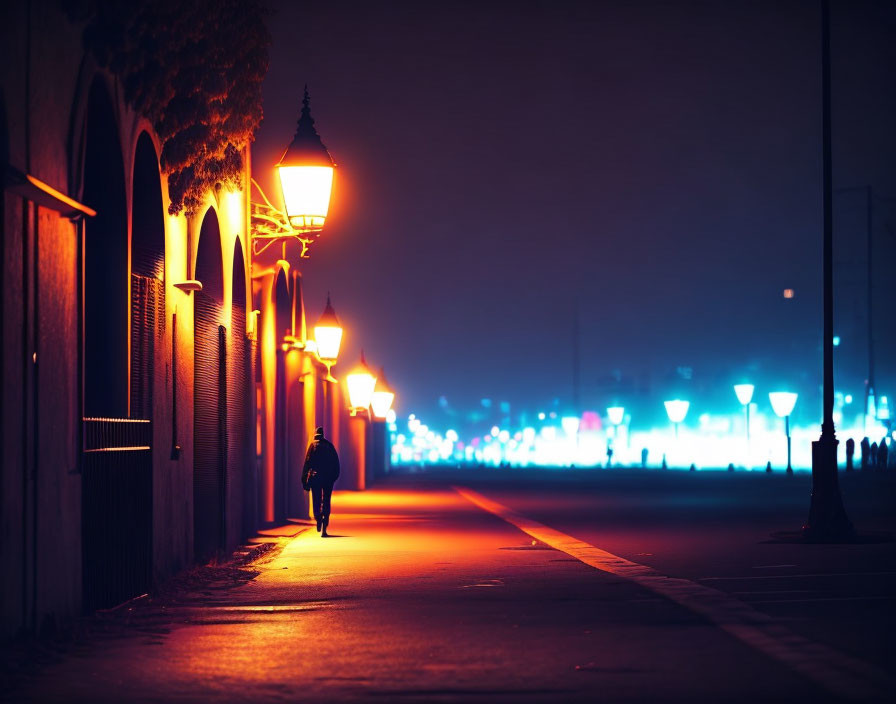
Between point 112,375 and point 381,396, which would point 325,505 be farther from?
point 381,396

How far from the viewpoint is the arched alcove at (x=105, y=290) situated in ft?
47.9

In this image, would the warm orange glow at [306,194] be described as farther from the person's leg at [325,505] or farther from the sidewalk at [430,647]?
the person's leg at [325,505]

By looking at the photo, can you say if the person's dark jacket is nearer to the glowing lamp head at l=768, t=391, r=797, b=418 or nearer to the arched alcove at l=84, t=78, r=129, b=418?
the arched alcove at l=84, t=78, r=129, b=418

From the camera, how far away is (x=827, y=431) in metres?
23.9

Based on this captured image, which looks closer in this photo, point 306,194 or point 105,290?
point 105,290

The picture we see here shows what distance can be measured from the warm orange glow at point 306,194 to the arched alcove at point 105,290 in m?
5.94

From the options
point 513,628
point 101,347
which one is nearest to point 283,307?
point 101,347

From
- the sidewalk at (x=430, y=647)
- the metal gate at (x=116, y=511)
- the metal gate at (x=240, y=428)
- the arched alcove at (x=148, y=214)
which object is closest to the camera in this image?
the sidewalk at (x=430, y=647)

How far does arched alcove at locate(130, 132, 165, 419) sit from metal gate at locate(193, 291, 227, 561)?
9.57 feet

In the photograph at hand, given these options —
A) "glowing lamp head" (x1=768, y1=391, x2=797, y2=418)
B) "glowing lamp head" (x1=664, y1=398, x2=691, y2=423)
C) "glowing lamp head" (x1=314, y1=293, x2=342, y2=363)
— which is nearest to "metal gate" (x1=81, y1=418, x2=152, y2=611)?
"glowing lamp head" (x1=314, y1=293, x2=342, y2=363)

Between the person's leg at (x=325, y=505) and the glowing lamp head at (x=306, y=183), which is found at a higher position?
the glowing lamp head at (x=306, y=183)

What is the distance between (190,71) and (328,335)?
23.3 m

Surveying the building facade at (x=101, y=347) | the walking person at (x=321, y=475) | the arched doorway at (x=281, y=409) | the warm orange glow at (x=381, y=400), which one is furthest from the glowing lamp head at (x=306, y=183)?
the warm orange glow at (x=381, y=400)

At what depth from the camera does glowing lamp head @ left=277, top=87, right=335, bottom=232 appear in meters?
20.8
